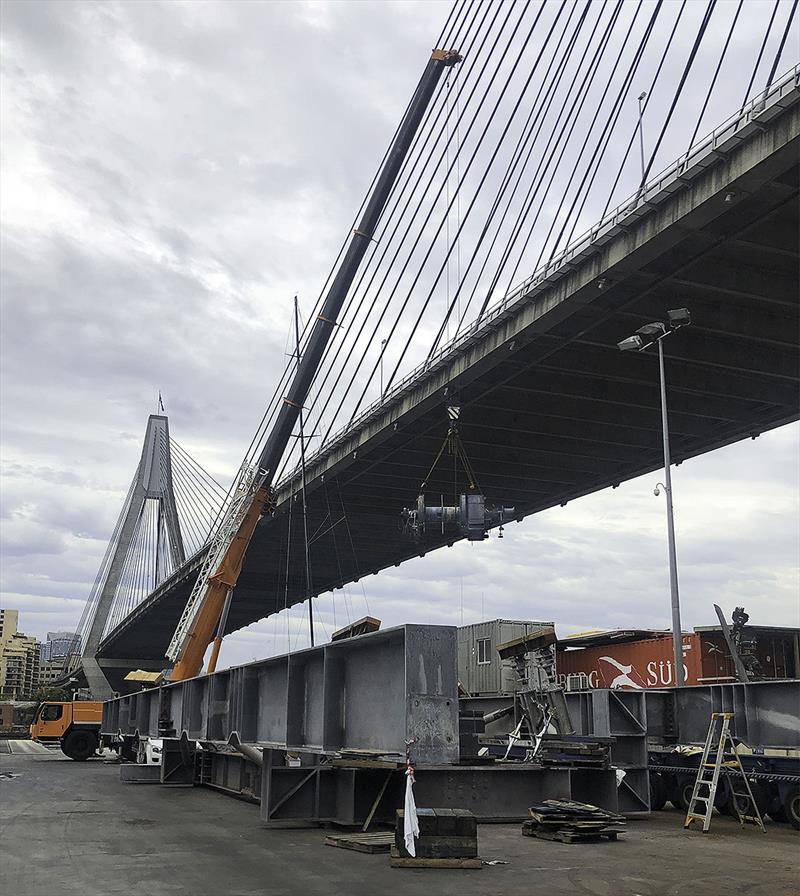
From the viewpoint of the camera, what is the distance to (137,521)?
80.2 metres

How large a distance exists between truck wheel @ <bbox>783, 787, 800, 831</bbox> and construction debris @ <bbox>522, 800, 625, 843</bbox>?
129 inches

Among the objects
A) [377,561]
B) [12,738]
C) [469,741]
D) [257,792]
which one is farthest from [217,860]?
[12,738]

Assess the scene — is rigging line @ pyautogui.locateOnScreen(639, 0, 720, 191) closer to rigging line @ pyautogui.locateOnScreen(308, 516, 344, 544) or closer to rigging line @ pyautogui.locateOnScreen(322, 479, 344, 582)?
rigging line @ pyautogui.locateOnScreen(322, 479, 344, 582)

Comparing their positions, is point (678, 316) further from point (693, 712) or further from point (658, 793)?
point (658, 793)

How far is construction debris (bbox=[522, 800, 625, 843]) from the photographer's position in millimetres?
11945

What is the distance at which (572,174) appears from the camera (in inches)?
1122

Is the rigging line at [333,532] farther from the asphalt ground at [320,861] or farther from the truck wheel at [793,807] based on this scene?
the truck wheel at [793,807]

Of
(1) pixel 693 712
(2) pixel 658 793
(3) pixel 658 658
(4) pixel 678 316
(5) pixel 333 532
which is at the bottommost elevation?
(2) pixel 658 793

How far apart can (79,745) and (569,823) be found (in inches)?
1163

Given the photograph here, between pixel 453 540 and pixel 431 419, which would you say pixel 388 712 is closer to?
pixel 431 419

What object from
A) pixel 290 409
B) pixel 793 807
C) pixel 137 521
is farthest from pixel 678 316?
pixel 137 521

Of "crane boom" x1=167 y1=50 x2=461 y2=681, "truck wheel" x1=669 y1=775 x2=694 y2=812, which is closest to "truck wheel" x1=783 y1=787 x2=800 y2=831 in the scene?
"truck wheel" x1=669 y1=775 x2=694 y2=812

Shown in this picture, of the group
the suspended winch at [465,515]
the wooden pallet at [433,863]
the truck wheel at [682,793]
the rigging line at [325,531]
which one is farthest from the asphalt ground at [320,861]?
the rigging line at [325,531]

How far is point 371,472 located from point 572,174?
70.7 feet
